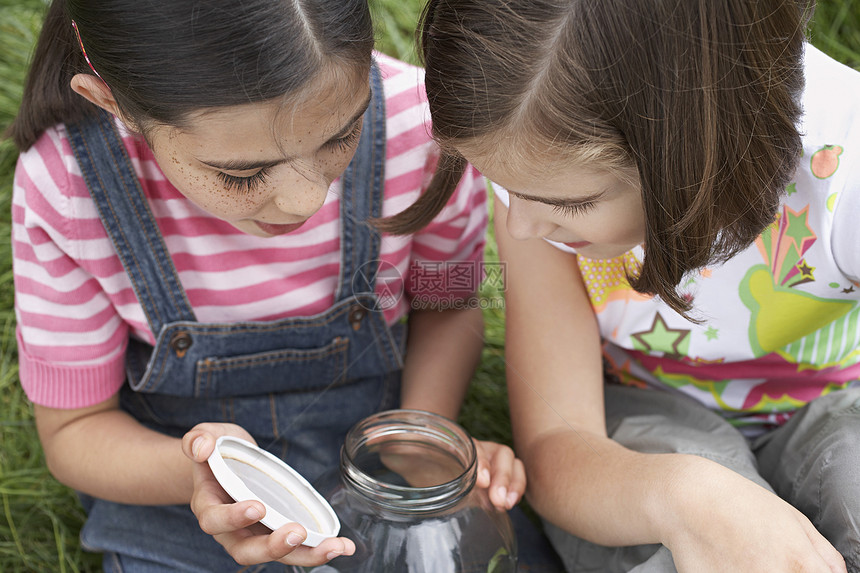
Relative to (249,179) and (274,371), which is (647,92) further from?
(274,371)

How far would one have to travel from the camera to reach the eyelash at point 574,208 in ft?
2.03

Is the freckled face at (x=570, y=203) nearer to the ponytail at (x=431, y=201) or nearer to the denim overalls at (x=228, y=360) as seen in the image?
the ponytail at (x=431, y=201)

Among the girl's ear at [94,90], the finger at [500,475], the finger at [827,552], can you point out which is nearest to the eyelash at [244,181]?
the girl's ear at [94,90]

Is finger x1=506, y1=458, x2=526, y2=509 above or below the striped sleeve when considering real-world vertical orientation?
below

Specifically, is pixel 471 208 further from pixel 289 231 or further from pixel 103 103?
pixel 103 103

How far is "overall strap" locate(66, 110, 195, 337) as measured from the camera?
74cm

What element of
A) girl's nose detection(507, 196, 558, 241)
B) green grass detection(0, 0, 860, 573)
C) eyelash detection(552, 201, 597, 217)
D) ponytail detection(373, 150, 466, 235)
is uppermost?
Result: eyelash detection(552, 201, 597, 217)

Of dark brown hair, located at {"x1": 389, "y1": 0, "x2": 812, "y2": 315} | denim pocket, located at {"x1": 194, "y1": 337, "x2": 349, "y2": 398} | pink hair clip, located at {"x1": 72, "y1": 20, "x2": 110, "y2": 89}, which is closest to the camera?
dark brown hair, located at {"x1": 389, "y1": 0, "x2": 812, "y2": 315}

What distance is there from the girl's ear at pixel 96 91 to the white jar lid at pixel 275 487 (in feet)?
0.85

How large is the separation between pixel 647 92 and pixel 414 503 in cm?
32

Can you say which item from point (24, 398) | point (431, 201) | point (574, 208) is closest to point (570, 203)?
point (574, 208)

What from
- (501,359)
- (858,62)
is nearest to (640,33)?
(501,359)

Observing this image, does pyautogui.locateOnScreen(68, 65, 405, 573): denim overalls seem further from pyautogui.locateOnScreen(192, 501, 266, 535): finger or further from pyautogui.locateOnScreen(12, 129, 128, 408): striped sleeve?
pyautogui.locateOnScreen(192, 501, 266, 535): finger

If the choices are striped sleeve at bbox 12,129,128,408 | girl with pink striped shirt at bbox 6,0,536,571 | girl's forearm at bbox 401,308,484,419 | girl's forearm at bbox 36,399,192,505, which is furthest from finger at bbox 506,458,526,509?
striped sleeve at bbox 12,129,128,408
